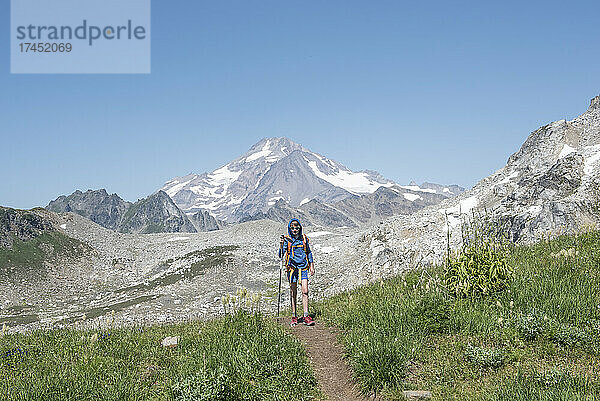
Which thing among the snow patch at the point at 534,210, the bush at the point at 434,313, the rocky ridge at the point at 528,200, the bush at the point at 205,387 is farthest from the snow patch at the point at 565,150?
the bush at the point at 205,387

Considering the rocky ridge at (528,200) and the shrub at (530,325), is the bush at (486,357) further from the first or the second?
the rocky ridge at (528,200)

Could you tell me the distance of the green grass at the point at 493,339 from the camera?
5.67m

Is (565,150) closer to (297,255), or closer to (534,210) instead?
(534,210)

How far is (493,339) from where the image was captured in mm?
7016

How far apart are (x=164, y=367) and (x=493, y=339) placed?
20.4 feet

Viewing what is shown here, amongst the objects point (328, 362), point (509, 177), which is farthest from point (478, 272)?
point (509, 177)

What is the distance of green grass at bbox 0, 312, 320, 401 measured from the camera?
20.4 feet

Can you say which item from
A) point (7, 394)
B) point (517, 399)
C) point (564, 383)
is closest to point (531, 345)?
point (564, 383)

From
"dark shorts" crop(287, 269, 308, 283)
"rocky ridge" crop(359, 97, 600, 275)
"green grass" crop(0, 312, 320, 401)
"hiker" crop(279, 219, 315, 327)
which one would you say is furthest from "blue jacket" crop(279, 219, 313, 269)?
"rocky ridge" crop(359, 97, 600, 275)

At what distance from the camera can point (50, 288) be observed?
159 feet

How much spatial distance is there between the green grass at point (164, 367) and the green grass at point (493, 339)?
140cm

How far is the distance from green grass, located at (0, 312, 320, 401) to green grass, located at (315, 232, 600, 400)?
1.40 metres

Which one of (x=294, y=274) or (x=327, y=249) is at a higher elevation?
(x=294, y=274)

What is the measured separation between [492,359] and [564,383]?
1262mm
